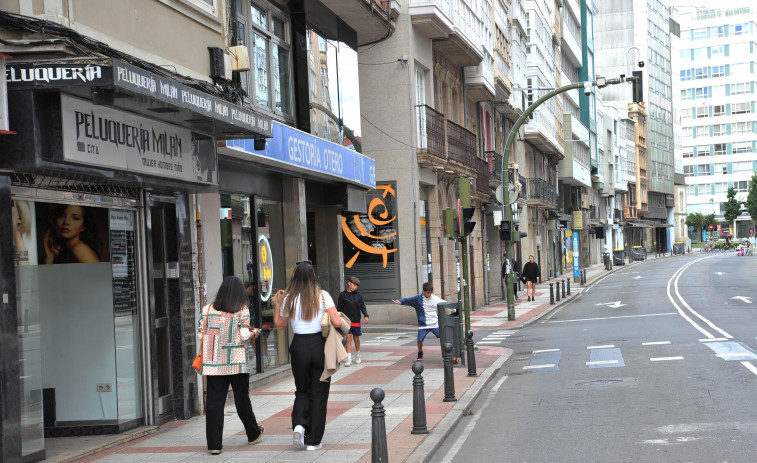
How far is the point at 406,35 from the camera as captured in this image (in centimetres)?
2709

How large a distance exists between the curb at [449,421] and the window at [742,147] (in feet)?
438

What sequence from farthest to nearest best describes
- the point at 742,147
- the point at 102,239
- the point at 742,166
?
1. the point at 742,166
2. the point at 742,147
3. the point at 102,239

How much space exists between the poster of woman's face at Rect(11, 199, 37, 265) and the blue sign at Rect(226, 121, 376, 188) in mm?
3968

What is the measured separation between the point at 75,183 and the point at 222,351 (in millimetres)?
2246

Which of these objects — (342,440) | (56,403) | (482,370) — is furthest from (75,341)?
(482,370)

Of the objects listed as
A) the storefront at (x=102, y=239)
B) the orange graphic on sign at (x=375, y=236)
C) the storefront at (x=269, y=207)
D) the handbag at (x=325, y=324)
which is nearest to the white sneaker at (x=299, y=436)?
the handbag at (x=325, y=324)

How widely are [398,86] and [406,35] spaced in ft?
4.69

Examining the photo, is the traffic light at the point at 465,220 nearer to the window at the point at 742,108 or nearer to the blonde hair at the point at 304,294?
the blonde hair at the point at 304,294

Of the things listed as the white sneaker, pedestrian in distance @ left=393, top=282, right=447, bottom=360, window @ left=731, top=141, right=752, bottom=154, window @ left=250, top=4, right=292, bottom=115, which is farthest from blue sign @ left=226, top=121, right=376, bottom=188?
window @ left=731, top=141, right=752, bottom=154

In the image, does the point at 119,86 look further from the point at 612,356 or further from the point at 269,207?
the point at 612,356

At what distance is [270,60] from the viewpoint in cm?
1628

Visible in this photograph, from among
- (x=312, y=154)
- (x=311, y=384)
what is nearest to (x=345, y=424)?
(x=311, y=384)

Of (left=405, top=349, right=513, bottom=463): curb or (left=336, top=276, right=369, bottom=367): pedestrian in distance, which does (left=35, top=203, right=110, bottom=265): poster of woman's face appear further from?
(left=336, top=276, right=369, bottom=367): pedestrian in distance

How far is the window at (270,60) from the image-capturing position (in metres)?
15.6
